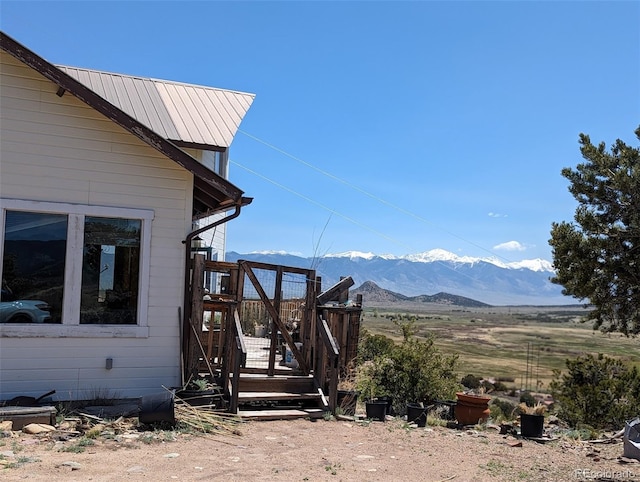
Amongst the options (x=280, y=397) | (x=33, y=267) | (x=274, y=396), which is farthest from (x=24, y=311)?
(x=280, y=397)

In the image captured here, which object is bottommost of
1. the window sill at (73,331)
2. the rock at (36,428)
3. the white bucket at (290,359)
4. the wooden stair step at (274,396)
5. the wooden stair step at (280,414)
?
the wooden stair step at (280,414)

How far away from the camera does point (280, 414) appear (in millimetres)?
9602

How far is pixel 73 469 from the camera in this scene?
20.3ft

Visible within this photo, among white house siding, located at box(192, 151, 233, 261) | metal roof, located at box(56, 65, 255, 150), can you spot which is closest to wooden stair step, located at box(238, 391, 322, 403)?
metal roof, located at box(56, 65, 255, 150)

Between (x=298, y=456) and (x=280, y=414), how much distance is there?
2.23 m

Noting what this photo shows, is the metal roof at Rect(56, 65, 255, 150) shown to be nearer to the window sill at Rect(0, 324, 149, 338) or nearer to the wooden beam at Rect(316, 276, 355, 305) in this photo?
the wooden beam at Rect(316, 276, 355, 305)

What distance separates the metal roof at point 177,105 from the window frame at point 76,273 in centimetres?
319

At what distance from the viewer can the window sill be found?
8477 millimetres

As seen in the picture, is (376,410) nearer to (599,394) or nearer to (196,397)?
(196,397)

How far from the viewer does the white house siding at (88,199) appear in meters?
8.60

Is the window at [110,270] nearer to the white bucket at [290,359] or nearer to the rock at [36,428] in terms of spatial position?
the rock at [36,428]

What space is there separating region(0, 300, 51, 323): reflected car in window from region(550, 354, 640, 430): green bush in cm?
1030

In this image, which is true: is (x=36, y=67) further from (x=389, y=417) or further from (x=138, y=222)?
(x=389, y=417)

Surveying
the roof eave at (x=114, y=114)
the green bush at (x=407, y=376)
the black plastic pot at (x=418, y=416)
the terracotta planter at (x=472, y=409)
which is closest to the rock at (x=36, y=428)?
the roof eave at (x=114, y=114)
